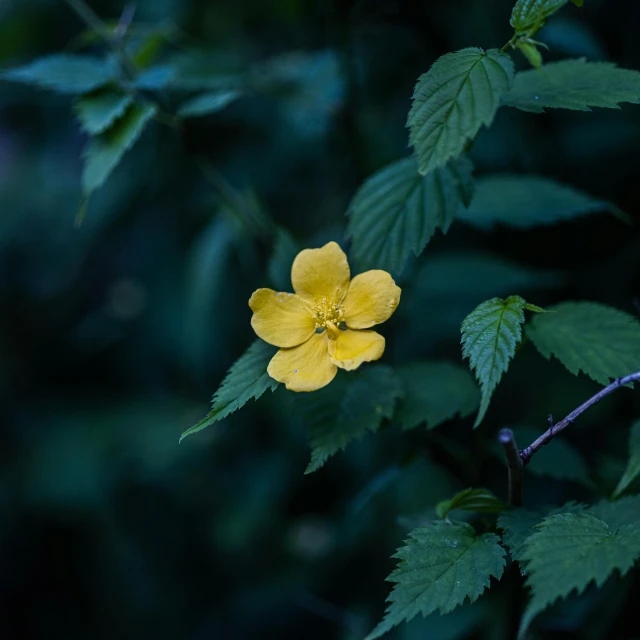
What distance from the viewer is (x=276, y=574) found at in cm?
272

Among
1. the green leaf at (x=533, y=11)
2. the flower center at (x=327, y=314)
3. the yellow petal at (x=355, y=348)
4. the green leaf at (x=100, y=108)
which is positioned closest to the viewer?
the green leaf at (x=533, y=11)

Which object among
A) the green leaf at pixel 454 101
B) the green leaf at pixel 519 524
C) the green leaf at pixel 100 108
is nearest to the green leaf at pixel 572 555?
the green leaf at pixel 519 524

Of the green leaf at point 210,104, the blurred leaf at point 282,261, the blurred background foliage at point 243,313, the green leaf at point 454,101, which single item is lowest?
the blurred background foliage at point 243,313

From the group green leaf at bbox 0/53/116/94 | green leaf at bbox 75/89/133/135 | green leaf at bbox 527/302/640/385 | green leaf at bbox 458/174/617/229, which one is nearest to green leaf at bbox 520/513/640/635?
green leaf at bbox 527/302/640/385

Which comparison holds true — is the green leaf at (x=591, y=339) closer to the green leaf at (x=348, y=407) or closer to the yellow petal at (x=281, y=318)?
the green leaf at (x=348, y=407)

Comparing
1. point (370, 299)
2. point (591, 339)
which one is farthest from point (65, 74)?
point (591, 339)

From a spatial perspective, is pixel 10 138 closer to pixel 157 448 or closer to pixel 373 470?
pixel 157 448

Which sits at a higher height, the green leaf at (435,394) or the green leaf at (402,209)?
the green leaf at (402,209)

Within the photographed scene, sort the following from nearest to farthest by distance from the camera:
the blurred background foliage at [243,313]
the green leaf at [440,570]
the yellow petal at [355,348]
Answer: the green leaf at [440,570] → the yellow petal at [355,348] → the blurred background foliage at [243,313]

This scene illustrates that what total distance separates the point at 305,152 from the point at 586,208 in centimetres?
129

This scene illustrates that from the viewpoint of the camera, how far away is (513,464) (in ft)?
3.72

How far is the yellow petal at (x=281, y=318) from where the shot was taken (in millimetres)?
1340

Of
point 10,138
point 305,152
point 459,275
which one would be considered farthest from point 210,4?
point 459,275

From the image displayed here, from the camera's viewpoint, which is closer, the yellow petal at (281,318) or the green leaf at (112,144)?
the yellow petal at (281,318)
